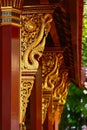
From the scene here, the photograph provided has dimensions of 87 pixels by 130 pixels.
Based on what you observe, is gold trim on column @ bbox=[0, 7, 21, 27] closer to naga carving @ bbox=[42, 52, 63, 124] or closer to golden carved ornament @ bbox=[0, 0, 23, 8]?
golden carved ornament @ bbox=[0, 0, 23, 8]

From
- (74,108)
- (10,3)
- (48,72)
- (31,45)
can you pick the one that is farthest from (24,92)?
(74,108)

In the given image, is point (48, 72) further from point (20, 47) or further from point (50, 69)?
point (20, 47)

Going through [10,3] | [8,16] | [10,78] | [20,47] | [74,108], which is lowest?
[74,108]

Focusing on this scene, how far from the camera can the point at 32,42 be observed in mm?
5648

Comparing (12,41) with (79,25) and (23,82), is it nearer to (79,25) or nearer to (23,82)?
(23,82)

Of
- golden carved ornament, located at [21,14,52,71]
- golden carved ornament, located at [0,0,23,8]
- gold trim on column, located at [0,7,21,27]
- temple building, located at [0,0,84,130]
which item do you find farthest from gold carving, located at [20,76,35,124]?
golden carved ornament, located at [0,0,23,8]

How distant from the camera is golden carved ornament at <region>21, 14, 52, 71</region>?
18.4ft

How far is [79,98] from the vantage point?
2456 centimetres

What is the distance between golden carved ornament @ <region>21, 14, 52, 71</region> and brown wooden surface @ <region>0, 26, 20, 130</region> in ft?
0.73

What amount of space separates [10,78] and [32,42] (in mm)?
565

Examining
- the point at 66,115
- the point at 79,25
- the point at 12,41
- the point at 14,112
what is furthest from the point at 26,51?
the point at 66,115

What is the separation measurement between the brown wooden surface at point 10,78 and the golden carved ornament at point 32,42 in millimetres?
221

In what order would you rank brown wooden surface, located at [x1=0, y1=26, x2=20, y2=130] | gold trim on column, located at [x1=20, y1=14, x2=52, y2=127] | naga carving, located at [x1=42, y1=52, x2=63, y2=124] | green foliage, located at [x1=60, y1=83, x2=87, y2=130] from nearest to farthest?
brown wooden surface, located at [x1=0, y1=26, x2=20, y2=130], gold trim on column, located at [x1=20, y1=14, x2=52, y2=127], naga carving, located at [x1=42, y1=52, x2=63, y2=124], green foliage, located at [x1=60, y1=83, x2=87, y2=130]

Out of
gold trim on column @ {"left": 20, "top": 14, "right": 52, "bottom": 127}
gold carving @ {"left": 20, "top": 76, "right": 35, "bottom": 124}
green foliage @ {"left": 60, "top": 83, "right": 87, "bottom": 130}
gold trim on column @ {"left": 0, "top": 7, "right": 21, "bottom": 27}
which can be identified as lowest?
green foliage @ {"left": 60, "top": 83, "right": 87, "bottom": 130}
